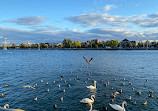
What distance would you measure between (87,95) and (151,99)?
1077cm

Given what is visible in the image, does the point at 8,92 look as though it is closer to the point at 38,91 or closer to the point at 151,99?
the point at 38,91

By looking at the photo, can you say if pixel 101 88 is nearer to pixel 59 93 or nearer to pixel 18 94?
pixel 59 93

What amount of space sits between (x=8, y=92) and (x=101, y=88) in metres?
18.4

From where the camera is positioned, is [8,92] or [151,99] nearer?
[151,99]

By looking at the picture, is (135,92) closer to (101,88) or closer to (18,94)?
(101,88)

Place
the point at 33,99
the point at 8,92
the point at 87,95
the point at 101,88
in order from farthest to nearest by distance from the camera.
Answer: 1. the point at 101,88
2. the point at 8,92
3. the point at 87,95
4. the point at 33,99

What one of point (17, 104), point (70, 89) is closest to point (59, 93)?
point (70, 89)

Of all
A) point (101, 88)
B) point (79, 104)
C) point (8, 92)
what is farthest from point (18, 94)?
point (101, 88)

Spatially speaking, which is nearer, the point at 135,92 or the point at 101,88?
the point at 135,92

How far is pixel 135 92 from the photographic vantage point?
78.0ft

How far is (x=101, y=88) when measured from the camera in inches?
1021

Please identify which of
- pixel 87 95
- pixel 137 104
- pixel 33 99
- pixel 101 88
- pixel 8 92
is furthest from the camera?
pixel 101 88

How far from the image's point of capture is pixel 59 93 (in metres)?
23.2

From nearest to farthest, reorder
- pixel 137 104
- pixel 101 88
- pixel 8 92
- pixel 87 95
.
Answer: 1. pixel 137 104
2. pixel 87 95
3. pixel 8 92
4. pixel 101 88
